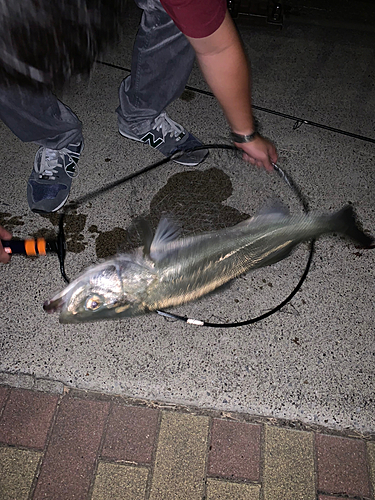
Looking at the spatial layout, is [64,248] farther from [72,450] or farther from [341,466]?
[341,466]

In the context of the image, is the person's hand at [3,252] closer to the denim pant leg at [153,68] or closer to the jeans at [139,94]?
the jeans at [139,94]

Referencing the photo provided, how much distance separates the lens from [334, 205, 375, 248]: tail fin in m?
2.01

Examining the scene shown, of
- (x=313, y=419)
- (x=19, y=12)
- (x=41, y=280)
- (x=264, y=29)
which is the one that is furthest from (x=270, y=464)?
(x=264, y=29)

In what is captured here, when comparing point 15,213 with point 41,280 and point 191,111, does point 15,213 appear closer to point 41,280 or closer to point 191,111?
point 41,280

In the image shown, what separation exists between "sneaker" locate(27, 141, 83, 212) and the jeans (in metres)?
0.08

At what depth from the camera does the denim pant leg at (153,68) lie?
2.06 metres

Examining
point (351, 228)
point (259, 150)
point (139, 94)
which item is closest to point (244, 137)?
point (259, 150)

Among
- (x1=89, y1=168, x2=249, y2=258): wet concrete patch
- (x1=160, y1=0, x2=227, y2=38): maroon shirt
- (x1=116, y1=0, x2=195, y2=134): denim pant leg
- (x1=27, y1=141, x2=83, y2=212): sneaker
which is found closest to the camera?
(x1=160, y1=0, x2=227, y2=38): maroon shirt

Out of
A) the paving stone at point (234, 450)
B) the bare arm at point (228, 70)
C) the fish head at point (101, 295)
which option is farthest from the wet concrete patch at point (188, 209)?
the paving stone at point (234, 450)

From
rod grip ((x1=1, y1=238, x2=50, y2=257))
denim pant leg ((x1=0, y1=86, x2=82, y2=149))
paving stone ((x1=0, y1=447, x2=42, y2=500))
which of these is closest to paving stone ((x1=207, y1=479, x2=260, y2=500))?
paving stone ((x1=0, y1=447, x2=42, y2=500))

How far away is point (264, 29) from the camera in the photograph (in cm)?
367

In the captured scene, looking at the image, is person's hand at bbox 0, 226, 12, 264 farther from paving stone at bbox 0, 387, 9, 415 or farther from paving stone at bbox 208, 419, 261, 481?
paving stone at bbox 208, 419, 261, 481

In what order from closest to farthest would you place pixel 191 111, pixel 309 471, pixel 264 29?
pixel 309 471 < pixel 191 111 < pixel 264 29

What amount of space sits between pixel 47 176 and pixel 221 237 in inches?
50.5
